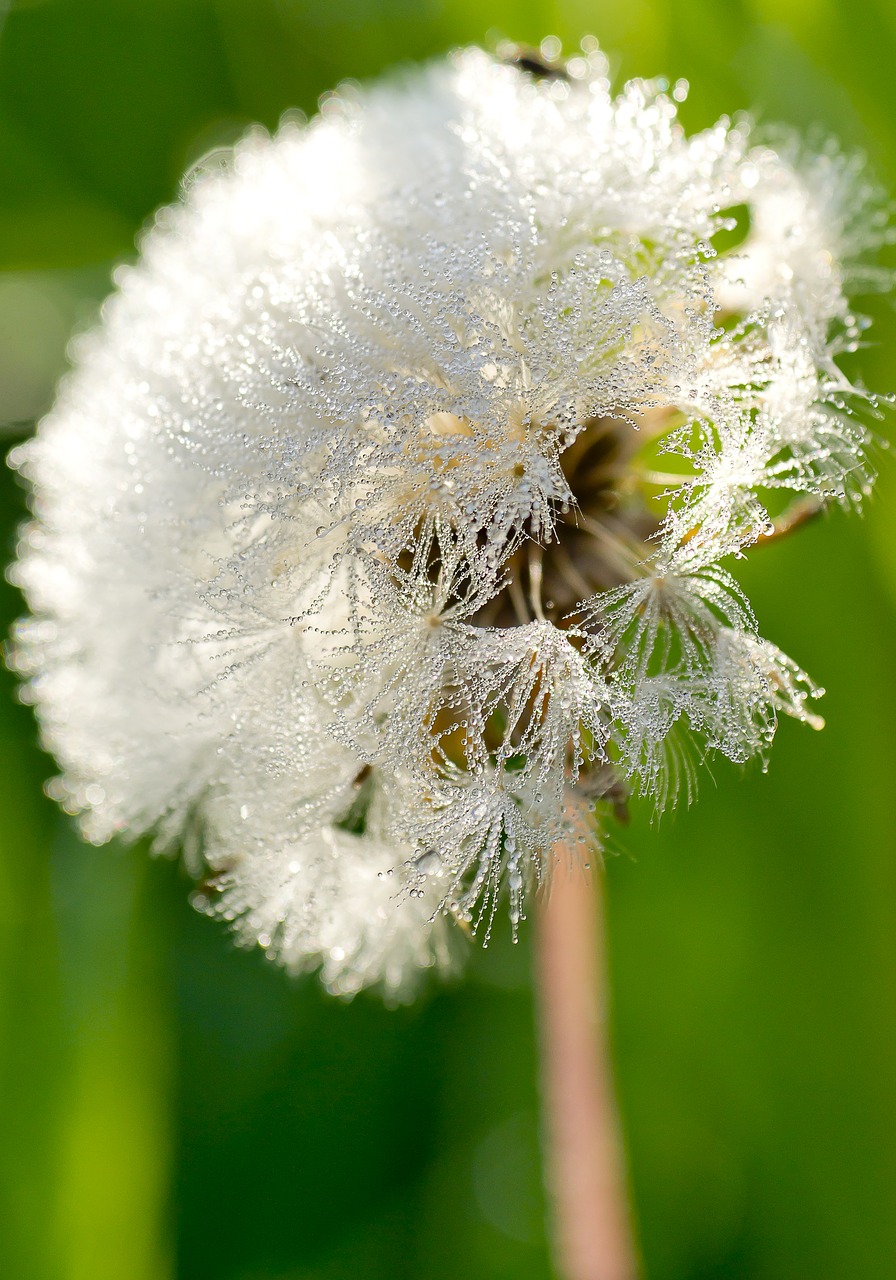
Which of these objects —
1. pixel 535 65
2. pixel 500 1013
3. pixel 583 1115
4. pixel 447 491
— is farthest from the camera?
pixel 500 1013

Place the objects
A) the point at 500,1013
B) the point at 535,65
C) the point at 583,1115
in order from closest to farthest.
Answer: the point at 535,65 → the point at 583,1115 → the point at 500,1013

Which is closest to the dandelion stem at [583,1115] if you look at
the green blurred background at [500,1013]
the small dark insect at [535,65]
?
the green blurred background at [500,1013]

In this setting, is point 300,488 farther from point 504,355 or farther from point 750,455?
point 750,455

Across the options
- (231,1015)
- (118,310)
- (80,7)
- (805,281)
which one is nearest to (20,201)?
(80,7)

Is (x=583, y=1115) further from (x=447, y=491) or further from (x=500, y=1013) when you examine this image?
(x=447, y=491)

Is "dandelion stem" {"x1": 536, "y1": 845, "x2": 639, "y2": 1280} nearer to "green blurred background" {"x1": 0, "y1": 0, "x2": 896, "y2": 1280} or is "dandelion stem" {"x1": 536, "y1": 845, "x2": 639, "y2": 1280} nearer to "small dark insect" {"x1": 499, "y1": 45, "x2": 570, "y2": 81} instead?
"green blurred background" {"x1": 0, "y1": 0, "x2": 896, "y2": 1280}

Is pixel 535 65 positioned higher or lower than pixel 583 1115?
higher

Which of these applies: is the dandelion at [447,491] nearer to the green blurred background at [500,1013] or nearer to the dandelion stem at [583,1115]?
the dandelion stem at [583,1115]

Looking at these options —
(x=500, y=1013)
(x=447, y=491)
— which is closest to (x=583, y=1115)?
(x=500, y=1013)
